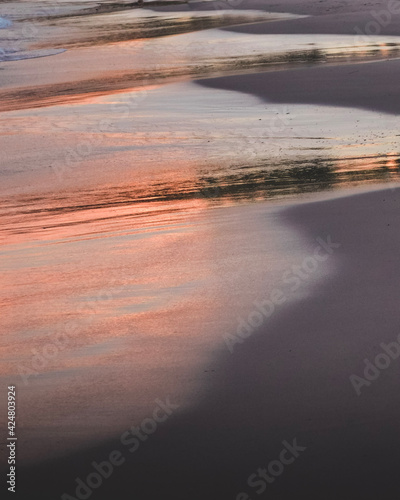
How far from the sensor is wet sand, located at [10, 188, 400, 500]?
14.9 feet

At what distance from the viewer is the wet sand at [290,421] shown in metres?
4.55

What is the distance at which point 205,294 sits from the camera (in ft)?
22.6

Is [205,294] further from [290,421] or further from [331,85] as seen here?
[331,85]

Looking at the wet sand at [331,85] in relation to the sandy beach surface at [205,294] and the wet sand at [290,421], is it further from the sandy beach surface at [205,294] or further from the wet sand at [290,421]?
the wet sand at [290,421]

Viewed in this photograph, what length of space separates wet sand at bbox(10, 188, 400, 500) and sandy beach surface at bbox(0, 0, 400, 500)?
1 cm

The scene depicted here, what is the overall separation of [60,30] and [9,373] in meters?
32.9

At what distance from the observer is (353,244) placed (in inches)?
305

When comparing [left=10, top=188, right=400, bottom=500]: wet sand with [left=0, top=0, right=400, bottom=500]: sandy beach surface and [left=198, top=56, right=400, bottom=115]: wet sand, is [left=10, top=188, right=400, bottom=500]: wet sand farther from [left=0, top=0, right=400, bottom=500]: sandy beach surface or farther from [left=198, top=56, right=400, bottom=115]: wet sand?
[left=198, top=56, right=400, bottom=115]: wet sand

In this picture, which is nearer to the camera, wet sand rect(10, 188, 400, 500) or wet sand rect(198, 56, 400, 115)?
wet sand rect(10, 188, 400, 500)

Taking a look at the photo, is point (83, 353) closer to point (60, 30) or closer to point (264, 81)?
point (264, 81)

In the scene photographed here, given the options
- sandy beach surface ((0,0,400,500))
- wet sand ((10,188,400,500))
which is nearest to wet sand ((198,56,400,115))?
sandy beach surface ((0,0,400,500))

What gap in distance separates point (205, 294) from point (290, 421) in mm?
1984

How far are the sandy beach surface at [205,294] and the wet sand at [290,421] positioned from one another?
1 centimetres

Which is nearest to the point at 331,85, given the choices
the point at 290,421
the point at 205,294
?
the point at 205,294
